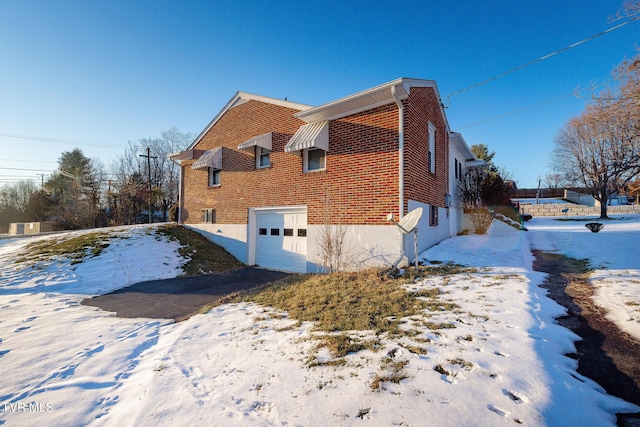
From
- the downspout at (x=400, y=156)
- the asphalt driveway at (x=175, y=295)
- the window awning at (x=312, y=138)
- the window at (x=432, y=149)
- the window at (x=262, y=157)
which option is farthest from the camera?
the window at (x=262, y=157)

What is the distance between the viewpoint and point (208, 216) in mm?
13594

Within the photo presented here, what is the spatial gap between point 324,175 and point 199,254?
6.79 meters

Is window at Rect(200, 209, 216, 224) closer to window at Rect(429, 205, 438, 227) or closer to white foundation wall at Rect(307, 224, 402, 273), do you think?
white foundation wall at Rect(307, 224, 402, 273)

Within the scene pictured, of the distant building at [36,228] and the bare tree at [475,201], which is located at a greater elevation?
the bare tree at [475,201]

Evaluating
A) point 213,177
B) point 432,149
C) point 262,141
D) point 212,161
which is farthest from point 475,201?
point 213,177

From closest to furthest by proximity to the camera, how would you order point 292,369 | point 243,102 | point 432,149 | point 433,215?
1. point 292,369
2. point 433,215
3. point 432,149
4. point 243,102

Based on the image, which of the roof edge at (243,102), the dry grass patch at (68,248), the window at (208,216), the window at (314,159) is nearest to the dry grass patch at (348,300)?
the window at (314,159)

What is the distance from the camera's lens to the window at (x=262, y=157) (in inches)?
447

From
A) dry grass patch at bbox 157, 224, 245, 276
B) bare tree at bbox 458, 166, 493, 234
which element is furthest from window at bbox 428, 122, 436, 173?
dry grass patch at bbox 157, 224, 245, 276

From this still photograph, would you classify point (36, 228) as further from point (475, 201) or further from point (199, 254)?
point (475, 201)

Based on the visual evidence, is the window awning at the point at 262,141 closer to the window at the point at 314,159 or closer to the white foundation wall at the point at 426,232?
the window at the point at 314,159

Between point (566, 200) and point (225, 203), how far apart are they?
49998 millimetres

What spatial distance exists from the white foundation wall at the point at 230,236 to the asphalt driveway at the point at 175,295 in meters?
1.79

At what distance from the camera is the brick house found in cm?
795
